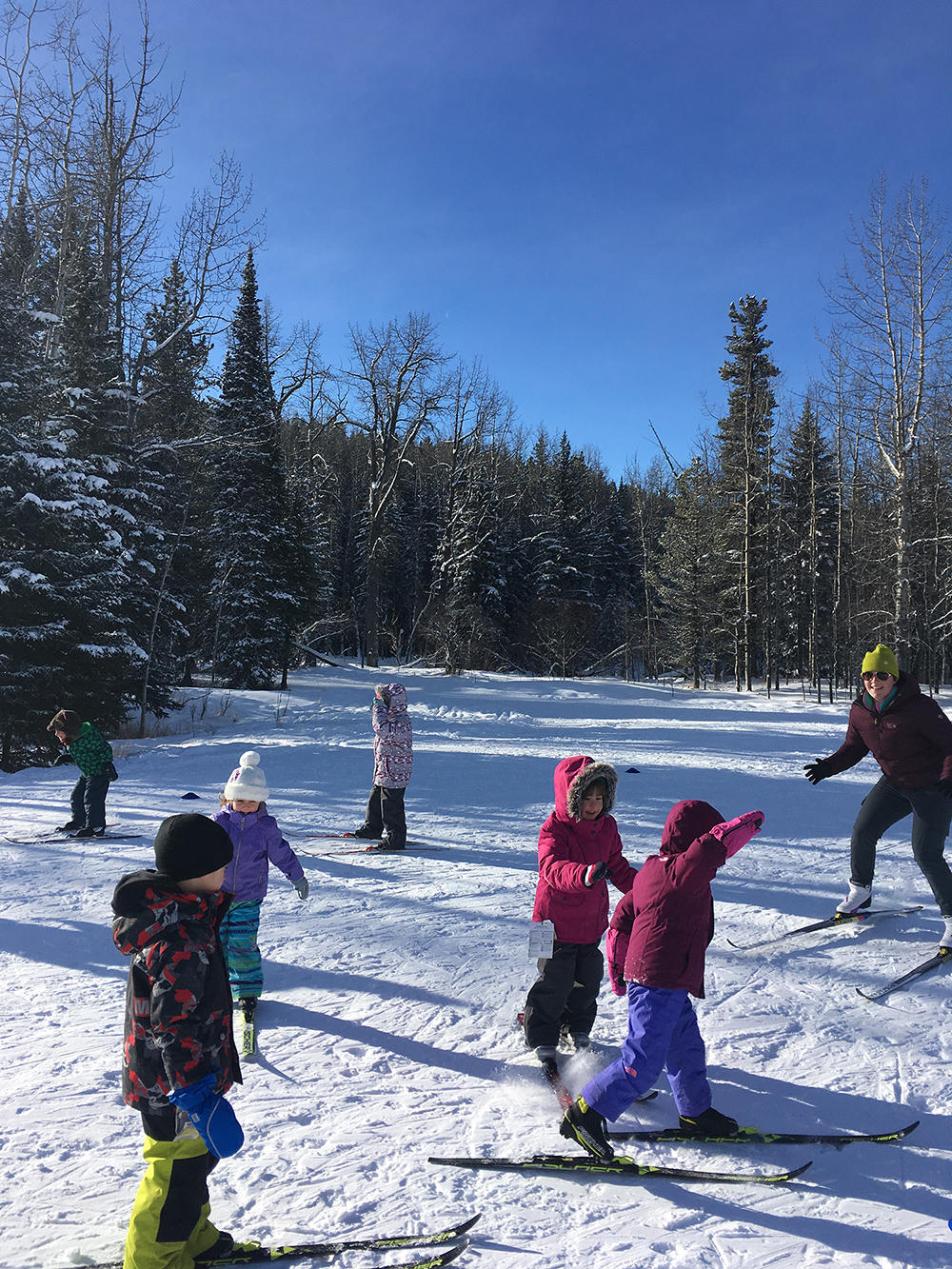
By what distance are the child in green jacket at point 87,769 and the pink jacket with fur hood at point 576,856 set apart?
5.75 metres

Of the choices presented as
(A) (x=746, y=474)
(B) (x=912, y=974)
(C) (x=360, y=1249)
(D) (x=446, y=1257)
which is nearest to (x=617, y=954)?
(D) (x=446, y=1257)

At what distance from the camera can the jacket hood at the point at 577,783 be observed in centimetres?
340

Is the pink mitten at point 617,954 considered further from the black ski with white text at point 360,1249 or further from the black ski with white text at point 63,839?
the black ski with white text at point 63,839

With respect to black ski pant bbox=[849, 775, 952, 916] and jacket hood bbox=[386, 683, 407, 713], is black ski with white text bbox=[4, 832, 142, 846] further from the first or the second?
black ski pant bbox=[849, 775, 952, 916]

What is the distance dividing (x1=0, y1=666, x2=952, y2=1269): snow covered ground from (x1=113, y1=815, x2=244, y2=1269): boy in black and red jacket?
38 cm

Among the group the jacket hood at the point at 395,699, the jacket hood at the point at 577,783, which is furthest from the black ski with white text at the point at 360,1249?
the jacket hood at the point at 395,699

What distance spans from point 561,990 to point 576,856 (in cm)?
64

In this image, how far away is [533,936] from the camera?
10.9 feet

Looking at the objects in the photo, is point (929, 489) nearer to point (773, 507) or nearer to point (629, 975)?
point (773, 507)

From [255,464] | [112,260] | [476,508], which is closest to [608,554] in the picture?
[476,508]

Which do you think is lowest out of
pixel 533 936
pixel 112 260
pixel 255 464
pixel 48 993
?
pixel 48 993

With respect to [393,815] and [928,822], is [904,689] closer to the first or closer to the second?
[928,822]

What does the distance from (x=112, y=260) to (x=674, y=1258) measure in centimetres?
2459

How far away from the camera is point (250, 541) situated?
77.0 ft
